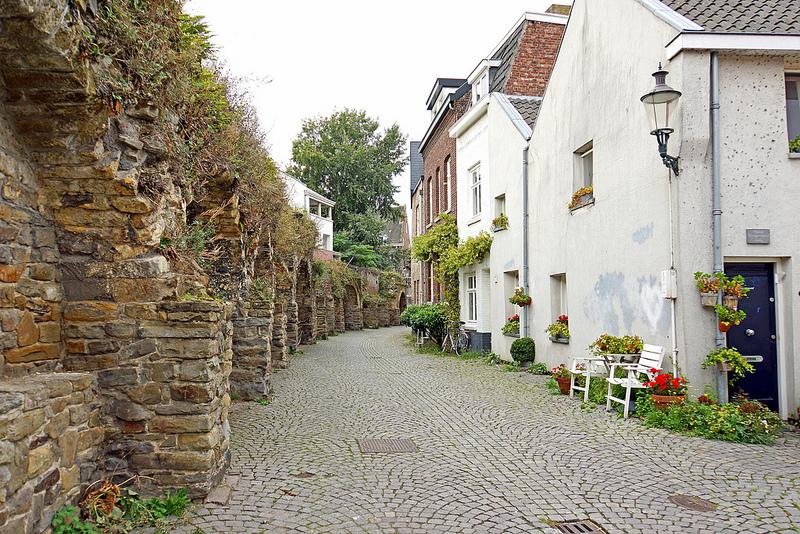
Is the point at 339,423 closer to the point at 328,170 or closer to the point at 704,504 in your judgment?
the point at 704,504

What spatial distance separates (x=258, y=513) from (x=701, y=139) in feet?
22.9

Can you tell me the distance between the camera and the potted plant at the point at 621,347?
9250mm

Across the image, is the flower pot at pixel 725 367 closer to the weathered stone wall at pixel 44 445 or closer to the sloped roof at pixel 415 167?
the weathered stone wall at pixel 44 445

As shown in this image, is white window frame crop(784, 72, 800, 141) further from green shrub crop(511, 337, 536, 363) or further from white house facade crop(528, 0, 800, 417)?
green shrub crop(511, 337, 536, 363)

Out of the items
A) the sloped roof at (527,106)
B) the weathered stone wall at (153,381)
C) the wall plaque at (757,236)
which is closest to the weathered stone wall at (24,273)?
the weathered stone wall at (153,381)

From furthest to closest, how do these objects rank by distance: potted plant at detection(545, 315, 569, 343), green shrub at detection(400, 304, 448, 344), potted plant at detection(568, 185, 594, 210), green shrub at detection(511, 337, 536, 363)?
green shrub at detection(400, 304, 448, 344)
green shrub at detection(511, 337, 536, 363)
potted plant at detection(545, 315, 569, 343)
potted plant at detection(568, 185, 594, 210)

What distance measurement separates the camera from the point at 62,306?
4.96 m

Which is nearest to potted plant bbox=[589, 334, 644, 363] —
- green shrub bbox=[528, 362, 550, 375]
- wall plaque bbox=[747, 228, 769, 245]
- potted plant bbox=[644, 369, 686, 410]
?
potted plant bbox=[644, 369, 686, 410]

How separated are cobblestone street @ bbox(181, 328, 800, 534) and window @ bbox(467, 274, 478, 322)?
28.3 feet

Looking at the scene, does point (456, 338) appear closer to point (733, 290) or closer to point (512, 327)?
point (512, 327)

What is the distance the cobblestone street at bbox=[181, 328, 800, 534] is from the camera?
15.6 ft

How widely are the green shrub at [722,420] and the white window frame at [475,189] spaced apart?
35.7 ft

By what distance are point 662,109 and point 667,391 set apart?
3.64m

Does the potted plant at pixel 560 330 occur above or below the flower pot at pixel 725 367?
above
